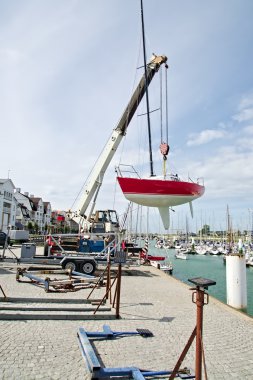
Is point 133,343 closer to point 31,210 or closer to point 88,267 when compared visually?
point 88,267

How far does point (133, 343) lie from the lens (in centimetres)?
661

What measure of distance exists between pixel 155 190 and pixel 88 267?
365 inches

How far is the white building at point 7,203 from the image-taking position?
220 ft

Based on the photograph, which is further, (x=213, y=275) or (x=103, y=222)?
(x=213, y=275)

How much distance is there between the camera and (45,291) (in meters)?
12.0

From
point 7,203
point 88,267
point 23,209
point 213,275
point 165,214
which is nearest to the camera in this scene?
point 165,214

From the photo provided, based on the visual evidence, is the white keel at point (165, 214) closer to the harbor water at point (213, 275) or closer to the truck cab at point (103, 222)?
the harbor water at point (213, 275)

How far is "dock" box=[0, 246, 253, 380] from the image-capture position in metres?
5.29

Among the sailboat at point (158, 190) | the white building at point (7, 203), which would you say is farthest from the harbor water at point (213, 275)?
the white building at point (7, 203)

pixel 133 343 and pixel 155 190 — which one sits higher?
pixel 155 190

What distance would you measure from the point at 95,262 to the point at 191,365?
11.6m

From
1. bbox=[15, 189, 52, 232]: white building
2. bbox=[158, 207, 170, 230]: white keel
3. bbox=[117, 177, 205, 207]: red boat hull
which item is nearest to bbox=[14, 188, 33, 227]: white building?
bbox=[15, 189, 52, 232]: white building

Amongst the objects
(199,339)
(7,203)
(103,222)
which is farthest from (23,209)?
(199,339)

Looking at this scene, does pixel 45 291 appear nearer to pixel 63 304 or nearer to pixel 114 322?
pixel 63 304
